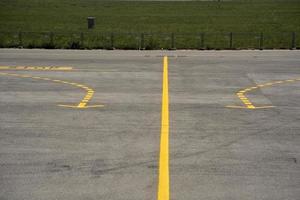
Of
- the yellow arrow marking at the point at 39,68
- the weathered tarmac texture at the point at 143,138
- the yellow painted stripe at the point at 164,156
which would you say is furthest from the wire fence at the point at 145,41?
the yellow painted stripe at the point at 164,156

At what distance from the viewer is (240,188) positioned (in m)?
11.4

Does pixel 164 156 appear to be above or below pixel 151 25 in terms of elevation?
below

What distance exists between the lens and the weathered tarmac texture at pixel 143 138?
11.5 meters

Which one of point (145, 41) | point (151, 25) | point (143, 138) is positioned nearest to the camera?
point (143, 138)

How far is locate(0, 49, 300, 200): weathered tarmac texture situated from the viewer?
1152 centimetres

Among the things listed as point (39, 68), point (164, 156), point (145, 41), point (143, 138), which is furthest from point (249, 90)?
point (145, 41)

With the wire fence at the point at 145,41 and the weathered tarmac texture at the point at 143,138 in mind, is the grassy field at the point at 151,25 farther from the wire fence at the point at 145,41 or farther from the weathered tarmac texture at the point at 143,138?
the weathered tarmac texture at the point at 143,138

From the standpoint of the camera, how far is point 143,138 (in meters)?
15.8

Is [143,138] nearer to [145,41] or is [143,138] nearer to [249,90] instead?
[249,90]

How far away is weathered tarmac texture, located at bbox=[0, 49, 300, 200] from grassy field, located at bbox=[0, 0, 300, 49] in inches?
713

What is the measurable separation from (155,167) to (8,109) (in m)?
9.03

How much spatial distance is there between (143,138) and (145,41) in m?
34.5

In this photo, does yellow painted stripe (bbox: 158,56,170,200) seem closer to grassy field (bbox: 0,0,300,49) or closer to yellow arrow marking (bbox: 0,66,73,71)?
yellow arrow marking (bbox: 0,66,73,71)

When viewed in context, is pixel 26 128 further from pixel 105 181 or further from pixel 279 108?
pixel 279 108
